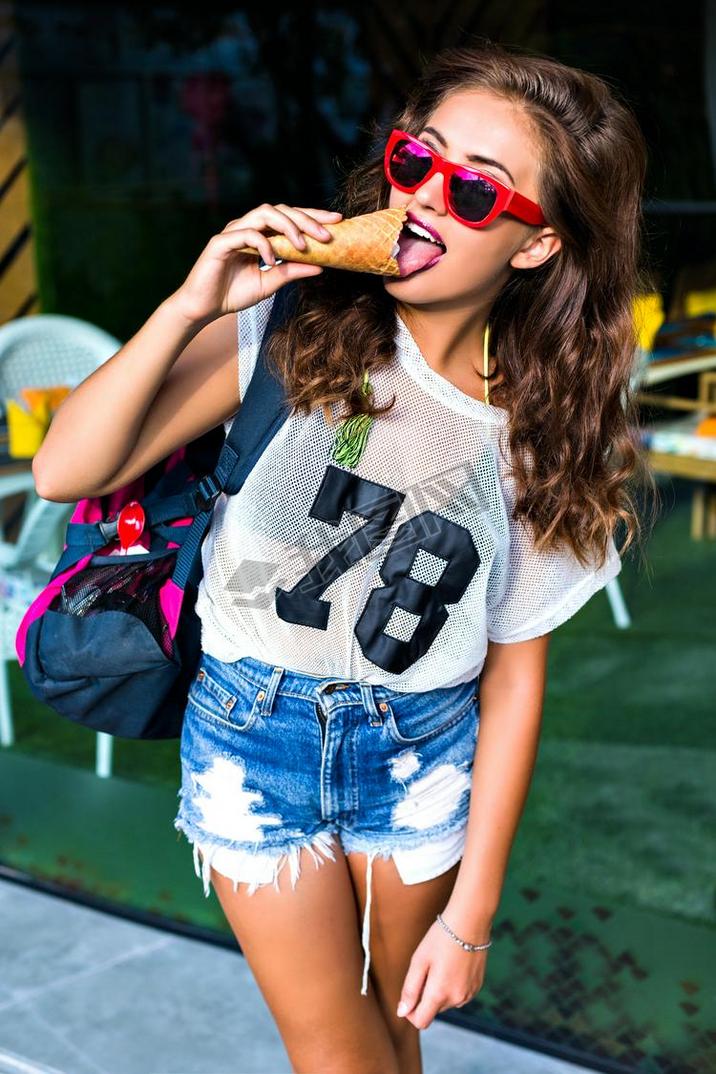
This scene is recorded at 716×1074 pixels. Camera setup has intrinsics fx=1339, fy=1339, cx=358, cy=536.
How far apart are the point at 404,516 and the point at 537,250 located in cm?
35

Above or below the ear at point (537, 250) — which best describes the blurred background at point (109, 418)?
below

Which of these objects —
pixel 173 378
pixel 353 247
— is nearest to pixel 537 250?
pixel 353 247

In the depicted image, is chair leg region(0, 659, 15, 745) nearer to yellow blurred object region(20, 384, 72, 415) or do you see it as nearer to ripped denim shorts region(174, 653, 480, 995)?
yellow blurred object region(20, 384, 72, 415)

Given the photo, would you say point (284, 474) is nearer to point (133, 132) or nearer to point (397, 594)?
point (397, 594)

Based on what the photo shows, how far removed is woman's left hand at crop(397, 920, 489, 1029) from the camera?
1598mm

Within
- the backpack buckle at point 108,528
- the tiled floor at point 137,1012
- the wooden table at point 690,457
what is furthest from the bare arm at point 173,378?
the wooden table at point 690,457

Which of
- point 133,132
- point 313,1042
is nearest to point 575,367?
point 313,1042

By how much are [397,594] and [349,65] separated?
5.48 metres

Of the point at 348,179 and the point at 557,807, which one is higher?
the point at 348,179

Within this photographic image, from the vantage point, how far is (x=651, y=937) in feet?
9.61

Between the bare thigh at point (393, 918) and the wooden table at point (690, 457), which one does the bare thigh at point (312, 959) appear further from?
the wooden table at point (690, 457)

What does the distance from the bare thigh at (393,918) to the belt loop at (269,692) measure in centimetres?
23

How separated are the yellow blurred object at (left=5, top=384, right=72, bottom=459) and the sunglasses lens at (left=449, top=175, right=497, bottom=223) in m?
2.29

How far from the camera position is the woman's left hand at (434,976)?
5.24ft
